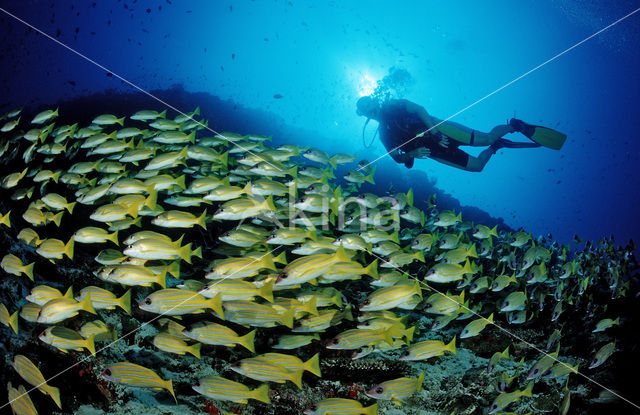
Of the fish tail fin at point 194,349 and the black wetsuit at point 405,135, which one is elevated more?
the black wetsuit at point 405,135

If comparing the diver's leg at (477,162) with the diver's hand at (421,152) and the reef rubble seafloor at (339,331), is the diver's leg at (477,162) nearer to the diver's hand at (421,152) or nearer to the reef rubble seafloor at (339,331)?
the diver's hand at (421,152)

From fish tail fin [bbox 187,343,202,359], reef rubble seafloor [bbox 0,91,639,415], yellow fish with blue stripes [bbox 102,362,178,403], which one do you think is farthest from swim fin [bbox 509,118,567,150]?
yellow fish with blue stripes [bbox 102,362,178,403]

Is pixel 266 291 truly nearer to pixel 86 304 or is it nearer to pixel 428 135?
pixel 86 304

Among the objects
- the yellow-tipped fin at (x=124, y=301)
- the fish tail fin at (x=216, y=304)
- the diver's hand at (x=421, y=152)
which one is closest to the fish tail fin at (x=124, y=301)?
the yellow-tipped fin at (x=124, y=301)

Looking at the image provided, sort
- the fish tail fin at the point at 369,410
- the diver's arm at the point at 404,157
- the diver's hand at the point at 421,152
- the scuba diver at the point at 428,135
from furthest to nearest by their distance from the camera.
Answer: the scuba diver at the point at 428,135, the diver's arm at the point at 404,157, the diver's hand at the point at 421,152, the fish tail fin at the point at 369,410

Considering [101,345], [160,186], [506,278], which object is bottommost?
[101,345]

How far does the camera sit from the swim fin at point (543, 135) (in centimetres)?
1357

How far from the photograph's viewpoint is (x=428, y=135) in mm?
11891

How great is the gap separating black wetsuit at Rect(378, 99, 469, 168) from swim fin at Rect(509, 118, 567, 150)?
3.54 meters

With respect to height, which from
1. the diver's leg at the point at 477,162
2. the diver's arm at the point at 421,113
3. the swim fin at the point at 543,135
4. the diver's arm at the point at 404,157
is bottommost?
the diver's arm at the point at 404,157

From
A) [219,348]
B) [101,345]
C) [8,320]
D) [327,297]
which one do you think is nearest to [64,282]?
[8,320]

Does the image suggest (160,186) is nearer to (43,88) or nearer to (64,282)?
(64,282)

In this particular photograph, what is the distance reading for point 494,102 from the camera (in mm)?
75875

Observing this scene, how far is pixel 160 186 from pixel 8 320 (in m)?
2.36
